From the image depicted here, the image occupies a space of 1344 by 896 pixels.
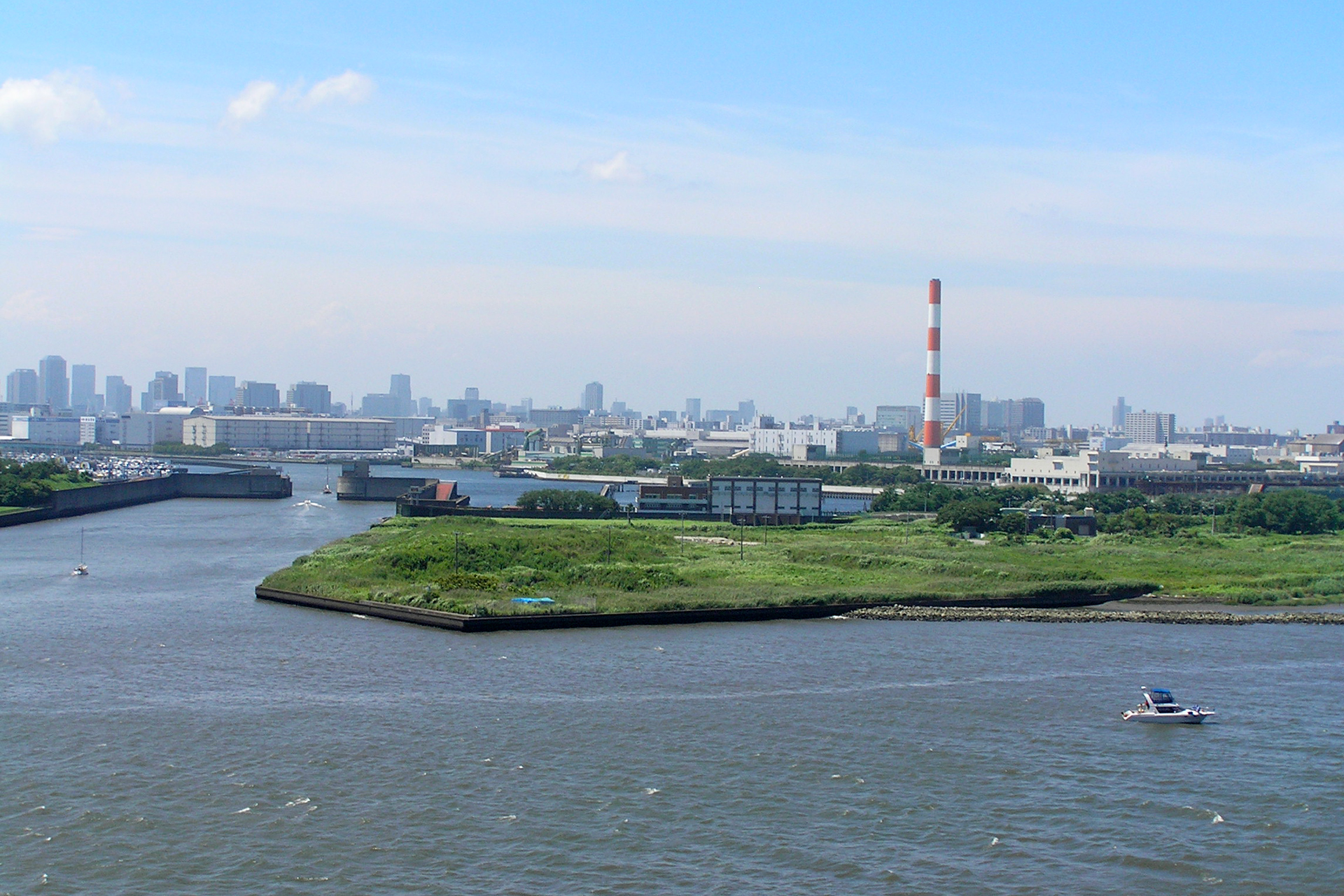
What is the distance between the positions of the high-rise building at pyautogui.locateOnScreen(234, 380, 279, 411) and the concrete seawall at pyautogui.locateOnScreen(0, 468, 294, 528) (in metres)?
111

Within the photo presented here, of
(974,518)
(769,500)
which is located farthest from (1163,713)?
(769,500)

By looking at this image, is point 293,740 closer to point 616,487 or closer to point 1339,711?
point 1339,711

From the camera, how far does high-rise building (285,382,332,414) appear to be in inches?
6531

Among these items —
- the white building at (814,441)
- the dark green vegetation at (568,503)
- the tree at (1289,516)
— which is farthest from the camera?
the white building at (814,441)

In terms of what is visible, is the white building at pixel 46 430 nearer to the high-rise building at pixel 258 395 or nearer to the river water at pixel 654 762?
the high-rise building at pixel 258 395

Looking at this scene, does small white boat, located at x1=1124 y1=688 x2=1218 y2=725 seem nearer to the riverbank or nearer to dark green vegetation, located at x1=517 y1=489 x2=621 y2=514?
the riverbank

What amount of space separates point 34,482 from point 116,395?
515 ft

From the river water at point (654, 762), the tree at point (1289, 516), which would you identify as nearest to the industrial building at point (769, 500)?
the tree at point (1289, 516)

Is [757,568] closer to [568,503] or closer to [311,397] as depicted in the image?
[568,503]

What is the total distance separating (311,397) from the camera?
16888 centimetres

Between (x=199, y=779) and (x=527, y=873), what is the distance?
323 cm

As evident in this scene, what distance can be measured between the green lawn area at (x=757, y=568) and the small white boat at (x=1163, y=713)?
7220mm

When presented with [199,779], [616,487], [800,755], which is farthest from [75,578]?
[616,487]

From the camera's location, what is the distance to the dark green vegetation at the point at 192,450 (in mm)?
93062
